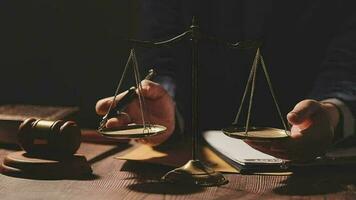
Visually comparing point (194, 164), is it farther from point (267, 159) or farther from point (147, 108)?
point (147, 108)

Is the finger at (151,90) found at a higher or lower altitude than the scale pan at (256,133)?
higher

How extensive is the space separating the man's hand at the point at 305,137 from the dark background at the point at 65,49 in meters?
1.15

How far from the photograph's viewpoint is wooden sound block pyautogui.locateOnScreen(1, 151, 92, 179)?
129cm

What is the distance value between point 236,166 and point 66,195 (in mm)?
368

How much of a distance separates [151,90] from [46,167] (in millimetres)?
335

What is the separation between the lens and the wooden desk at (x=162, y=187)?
1144 mm

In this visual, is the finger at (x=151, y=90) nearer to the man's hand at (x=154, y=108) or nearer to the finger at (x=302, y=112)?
the man's hand at (x=154, y=108)

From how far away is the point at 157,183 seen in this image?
1232mm

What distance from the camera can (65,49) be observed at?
7.88 ft

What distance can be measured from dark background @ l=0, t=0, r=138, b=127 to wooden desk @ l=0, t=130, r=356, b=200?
1.05 meters

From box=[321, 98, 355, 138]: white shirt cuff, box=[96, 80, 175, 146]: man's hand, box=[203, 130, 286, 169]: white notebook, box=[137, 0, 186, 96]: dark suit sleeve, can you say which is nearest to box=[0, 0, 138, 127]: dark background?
box=[137, 0, 186, 96]: dark suit sleeve

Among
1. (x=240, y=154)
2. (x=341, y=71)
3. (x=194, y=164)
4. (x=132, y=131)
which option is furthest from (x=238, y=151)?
Result: (x=341, y=71)

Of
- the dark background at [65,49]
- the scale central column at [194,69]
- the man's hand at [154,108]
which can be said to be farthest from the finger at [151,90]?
the dark background at [65,49]

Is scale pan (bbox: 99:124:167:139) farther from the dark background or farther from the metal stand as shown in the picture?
the dark background
